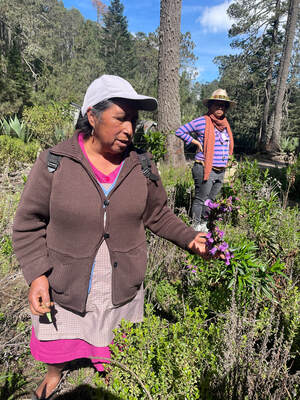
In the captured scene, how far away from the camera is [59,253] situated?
1.40 meters

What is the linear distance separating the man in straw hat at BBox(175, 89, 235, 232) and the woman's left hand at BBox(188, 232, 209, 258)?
1674 mm

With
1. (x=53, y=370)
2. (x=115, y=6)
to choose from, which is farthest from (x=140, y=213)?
(x=115, y=6)

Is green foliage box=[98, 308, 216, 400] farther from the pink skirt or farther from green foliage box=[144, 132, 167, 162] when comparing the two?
green foliage box=[144, 132, 167, 162]

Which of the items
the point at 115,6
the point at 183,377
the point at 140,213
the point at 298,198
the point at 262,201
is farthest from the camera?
the point at 115,6

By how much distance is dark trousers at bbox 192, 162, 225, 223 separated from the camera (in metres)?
3.53

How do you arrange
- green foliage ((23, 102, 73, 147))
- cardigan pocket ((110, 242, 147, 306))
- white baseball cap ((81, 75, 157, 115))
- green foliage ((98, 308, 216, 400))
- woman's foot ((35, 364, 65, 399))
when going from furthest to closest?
green foliage ((23, 102, 73, 147)) → woman's foot ((35, 364, 65, 399)) → cardigan pocket ((110, 242, 147, 306)) → white baseball cap ((81, 75, 157, 115)) → green foliage ((98, 308, 216, 400))

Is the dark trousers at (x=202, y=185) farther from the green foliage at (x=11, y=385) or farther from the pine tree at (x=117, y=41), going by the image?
the pine tree at (x=117, y=41)

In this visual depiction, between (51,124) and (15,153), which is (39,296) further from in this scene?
(51,124)

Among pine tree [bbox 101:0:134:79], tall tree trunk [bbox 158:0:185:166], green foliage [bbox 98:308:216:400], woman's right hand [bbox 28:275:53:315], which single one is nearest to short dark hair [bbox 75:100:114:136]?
woman's right hand [bbox 28:275:53:315]

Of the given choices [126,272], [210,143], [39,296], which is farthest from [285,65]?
[39,296]

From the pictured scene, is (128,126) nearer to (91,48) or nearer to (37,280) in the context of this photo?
(37,280)

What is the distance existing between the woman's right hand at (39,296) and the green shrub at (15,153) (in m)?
4.82

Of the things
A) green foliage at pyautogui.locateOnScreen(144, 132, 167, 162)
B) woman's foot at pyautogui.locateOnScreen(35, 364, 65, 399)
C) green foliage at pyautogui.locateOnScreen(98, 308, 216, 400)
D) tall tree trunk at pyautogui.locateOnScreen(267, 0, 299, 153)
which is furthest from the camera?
tall tree trunk at pyautogui.locateOnScreen(267, 0, 299, 153)

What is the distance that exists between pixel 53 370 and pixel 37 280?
70 cm
